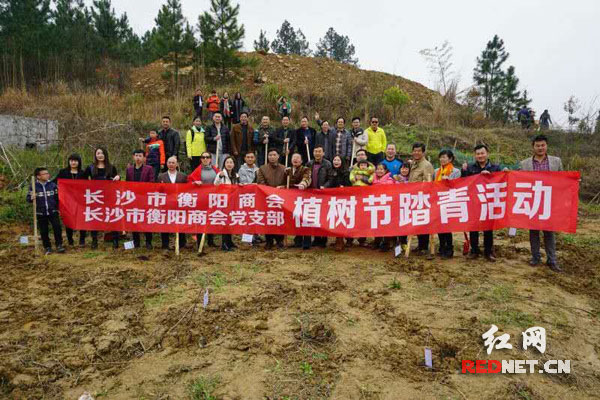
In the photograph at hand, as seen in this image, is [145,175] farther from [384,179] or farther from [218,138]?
[384,179]

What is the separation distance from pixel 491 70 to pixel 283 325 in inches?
981

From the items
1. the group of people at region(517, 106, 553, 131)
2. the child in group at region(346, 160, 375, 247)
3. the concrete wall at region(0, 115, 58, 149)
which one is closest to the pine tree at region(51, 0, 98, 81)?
the concrete wall at region(0, 115, 58, 149)

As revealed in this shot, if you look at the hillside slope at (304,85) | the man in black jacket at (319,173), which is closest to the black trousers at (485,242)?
the man in black jacket at (319,173)

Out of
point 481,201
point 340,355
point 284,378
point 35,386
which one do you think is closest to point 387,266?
point 481,201

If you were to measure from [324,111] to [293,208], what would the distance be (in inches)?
421

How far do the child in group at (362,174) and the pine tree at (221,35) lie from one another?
12.4m

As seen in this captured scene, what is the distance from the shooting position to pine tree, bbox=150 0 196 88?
1622 cm

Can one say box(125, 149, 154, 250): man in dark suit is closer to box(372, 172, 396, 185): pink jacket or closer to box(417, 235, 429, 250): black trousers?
box(372, 172, 396, 185): pink jacket

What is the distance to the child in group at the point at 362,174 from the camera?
20.1ft

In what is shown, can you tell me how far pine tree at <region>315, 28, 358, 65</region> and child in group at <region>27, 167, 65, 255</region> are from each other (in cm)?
3433

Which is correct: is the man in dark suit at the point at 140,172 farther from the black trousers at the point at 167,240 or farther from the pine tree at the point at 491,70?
the pine tree at the point at 491,70

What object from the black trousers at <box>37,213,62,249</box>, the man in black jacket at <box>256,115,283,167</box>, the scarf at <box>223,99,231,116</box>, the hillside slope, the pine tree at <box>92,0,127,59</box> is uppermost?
the pine tree at <box>92,0,127,59</box>

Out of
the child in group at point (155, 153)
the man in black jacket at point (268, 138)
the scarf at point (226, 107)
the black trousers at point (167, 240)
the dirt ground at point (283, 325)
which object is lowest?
the dirt ground at point (283, 325)

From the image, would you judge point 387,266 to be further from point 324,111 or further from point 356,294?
point 324,111
